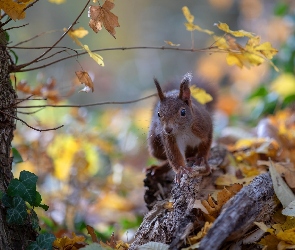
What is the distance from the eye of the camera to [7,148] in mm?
1497

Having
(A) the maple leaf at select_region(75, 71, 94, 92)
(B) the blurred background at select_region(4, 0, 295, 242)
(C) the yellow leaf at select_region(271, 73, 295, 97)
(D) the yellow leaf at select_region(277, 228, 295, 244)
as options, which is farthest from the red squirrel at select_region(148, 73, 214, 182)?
(C) the yellow leaf at select_region(271, 73, 295, 97)

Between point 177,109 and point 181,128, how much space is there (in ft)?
0.27

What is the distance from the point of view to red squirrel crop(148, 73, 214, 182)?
1830 millimetres

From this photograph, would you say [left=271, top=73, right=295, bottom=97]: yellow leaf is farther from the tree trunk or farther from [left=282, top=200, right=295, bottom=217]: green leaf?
the tree trunk

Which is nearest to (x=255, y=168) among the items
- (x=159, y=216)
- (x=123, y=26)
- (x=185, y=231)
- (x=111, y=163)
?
(x=159, y=216)

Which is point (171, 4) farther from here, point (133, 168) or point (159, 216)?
point (159, 216)

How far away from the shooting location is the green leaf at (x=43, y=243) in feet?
4.50

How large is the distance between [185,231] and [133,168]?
2344mm

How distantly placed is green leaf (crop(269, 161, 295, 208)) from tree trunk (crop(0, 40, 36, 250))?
787mm

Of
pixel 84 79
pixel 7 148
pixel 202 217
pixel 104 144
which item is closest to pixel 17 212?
pixel 7 148

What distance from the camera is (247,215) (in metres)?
1.34

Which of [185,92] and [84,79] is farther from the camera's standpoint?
[185,92]

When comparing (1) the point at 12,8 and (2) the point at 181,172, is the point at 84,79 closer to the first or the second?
(1) the point at 12,8

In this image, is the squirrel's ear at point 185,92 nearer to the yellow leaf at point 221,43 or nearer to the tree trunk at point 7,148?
the yellow leaf at point 221,43
